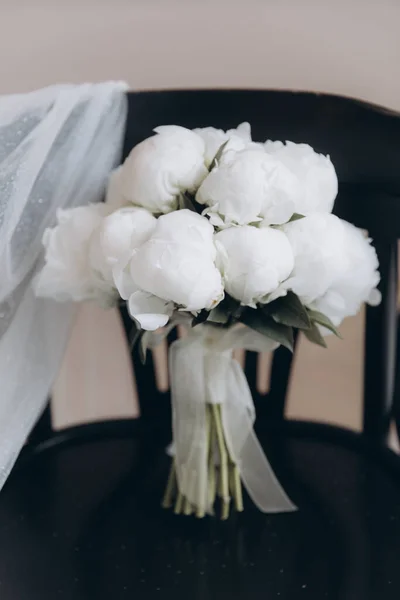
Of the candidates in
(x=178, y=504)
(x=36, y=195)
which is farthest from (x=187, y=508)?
(x=36, y=195)

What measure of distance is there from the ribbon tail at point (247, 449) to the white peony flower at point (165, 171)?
0.19 meters

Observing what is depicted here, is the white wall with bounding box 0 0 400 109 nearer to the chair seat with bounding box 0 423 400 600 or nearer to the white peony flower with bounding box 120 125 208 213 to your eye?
the white peony flower with bounding box 120 125 208 213

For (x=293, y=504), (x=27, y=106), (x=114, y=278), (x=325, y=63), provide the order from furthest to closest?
(x=325, y=63)
(x=293, y=504)
(x=27, y=106)
(x=114, y=278)

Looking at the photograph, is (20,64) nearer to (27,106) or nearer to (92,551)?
(27,106)

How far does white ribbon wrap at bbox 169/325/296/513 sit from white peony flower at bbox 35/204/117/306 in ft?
0.34

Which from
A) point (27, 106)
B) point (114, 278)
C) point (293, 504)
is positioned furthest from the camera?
point (293, 504)

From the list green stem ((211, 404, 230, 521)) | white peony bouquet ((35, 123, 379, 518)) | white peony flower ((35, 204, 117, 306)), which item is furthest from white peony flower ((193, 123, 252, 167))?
green stem ((211, 404, 230, 521))

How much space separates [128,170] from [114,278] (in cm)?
11

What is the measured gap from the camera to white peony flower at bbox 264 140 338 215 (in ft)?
1.97

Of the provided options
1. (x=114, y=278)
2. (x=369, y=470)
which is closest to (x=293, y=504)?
(x=369, y=470)

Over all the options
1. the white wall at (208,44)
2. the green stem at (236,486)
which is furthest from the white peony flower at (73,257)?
the white wall at (208,44)

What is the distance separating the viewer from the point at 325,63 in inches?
35.9

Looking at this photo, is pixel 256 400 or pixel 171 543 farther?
pixel 256 400

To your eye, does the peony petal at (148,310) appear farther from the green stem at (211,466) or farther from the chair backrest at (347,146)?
the chair backrest at (347,146)
